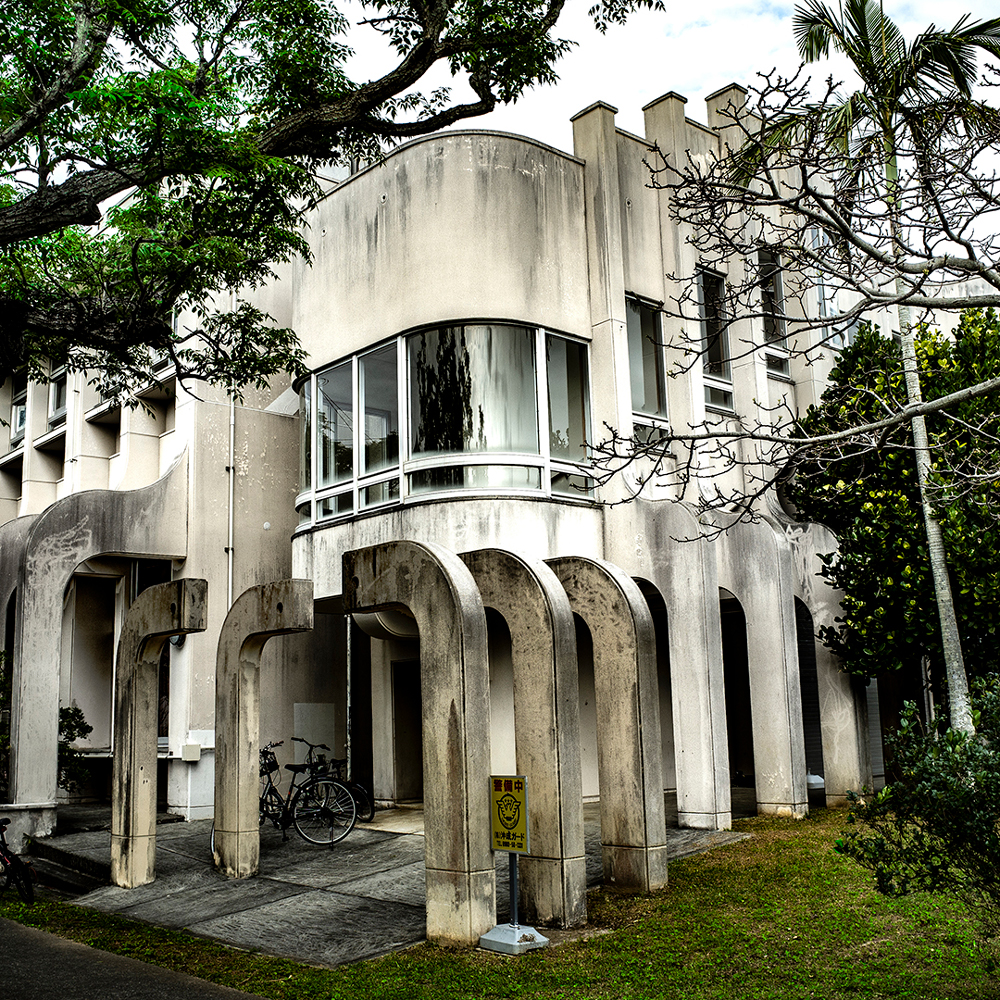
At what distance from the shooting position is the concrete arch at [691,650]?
44.6 ft

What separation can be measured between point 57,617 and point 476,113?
10.5 metres

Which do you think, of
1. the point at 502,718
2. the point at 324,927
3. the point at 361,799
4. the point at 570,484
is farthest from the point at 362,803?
the point at 570,484

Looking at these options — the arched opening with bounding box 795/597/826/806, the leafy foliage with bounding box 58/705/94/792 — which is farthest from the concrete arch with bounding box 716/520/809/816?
the leafy foliage with bounding box 58/705/94/792

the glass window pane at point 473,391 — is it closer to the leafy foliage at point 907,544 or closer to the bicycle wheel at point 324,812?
the leafy foliage at point 907,544

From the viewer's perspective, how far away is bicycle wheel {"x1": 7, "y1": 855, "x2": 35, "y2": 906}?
38.4 feet

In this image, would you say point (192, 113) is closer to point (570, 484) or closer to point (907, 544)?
point (570, 484)

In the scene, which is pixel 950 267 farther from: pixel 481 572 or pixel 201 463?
pixel 201 463

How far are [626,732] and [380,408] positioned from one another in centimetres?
675

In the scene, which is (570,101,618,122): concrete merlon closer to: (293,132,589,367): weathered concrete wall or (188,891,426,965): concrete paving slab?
(293,132,589,367): weathered concrete wall

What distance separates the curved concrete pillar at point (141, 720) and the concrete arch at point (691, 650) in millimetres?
6247

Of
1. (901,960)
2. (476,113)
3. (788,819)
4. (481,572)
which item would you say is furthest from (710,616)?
(476,113)

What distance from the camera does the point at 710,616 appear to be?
45.8 feet

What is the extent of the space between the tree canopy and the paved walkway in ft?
18.9

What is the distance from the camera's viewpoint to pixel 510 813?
880 centimetres
